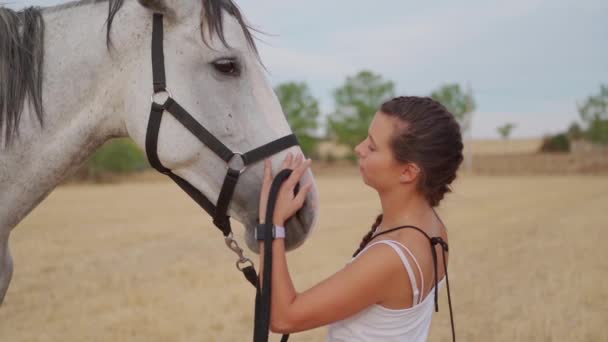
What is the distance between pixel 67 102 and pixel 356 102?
58.4 meters

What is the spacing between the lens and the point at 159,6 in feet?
6.22

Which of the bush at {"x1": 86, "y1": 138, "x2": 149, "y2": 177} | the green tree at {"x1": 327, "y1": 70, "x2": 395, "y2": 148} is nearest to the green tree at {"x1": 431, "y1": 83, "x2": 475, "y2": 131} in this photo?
the green tree at {"x1": 327, "y1": 70, "x2": 395, "y2": 148}

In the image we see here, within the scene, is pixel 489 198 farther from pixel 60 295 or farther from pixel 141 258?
pixel 60 295

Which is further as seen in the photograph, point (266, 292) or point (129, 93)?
point (129, 93)

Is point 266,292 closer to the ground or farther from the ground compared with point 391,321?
farther from the ground

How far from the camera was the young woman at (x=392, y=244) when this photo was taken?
1.57 meters

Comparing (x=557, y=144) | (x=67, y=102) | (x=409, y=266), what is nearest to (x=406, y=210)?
(x=409, y=266)

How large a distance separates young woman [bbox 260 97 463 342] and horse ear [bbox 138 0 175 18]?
0.83 metres

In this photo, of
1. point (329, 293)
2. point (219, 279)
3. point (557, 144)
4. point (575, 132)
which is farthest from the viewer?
point (557, 144)

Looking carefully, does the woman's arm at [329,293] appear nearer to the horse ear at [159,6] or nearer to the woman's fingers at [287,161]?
the woman's fingers at [287,161]

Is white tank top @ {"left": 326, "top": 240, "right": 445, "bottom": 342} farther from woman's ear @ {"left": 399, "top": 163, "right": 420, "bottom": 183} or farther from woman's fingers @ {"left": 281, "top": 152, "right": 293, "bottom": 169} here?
woman's fingers @ {"left": 281, "top": 152, "right": 293, "bottom": 169}

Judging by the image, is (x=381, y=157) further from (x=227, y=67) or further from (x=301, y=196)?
(x=227, y=67)

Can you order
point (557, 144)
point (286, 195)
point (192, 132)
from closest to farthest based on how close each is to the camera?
point (286, 195) → point (192, 132) → point (557, 144)

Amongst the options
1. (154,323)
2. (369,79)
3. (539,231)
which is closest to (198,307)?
(154,323)
